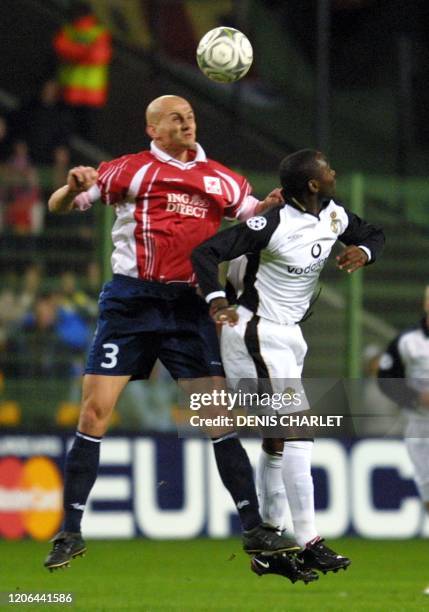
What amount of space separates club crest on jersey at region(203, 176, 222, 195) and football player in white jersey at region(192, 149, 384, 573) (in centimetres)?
35

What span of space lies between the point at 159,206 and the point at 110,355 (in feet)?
2.79

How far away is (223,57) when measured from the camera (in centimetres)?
963

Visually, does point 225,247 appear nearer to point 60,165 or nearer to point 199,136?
point 60,165

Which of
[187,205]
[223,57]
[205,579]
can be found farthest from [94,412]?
[205,579]

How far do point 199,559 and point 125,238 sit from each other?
15.7 feet

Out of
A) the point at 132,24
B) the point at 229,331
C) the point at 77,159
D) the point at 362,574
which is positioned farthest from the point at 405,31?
the point at 229,331

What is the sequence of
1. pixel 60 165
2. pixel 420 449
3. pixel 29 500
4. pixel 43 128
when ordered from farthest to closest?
pixel 43 128
pixel 60 165
pixel 29 500
pixel 420 449

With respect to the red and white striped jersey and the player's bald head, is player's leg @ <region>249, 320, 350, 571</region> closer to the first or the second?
the red and white striped jersey

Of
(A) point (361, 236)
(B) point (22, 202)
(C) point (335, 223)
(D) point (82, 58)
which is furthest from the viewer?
(D) point (82, 58)

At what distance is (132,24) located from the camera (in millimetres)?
18891

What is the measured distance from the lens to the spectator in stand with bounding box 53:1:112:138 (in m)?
17.5

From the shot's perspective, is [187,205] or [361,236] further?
[361,236]

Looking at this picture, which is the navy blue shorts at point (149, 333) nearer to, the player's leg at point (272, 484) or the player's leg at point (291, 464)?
the player's leg at point (291, 464)

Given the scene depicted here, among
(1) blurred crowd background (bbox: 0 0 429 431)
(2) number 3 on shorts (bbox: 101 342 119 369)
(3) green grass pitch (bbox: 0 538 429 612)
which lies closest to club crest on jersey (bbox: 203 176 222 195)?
(2) number 3 on shorts (bbox: 101 342 119 369)
